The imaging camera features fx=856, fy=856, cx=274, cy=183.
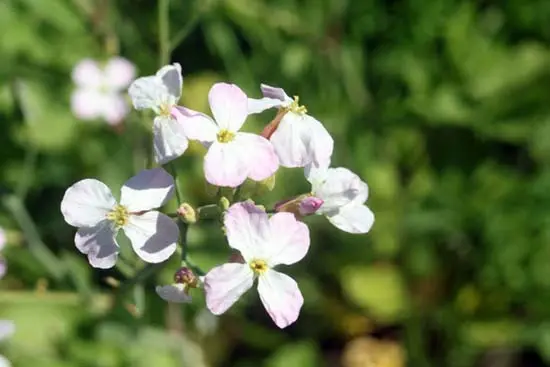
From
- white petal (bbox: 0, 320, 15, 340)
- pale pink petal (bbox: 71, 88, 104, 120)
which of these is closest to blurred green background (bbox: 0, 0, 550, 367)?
pale pink petal (bbox: 71, 88, 104, 120)

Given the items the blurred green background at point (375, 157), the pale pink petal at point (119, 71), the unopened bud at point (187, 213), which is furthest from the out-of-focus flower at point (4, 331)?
the pale pink petal at point (119, 71)

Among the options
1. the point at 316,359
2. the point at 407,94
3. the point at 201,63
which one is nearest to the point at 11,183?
the point at 201,63

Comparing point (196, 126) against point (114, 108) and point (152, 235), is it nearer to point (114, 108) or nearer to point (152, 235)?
point (152, 235)

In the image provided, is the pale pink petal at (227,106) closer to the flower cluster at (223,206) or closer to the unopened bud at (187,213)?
the flower cluster at (223,206)

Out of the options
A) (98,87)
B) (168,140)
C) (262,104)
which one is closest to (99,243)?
(168,140)

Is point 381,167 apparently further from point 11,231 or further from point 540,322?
point 11,231
